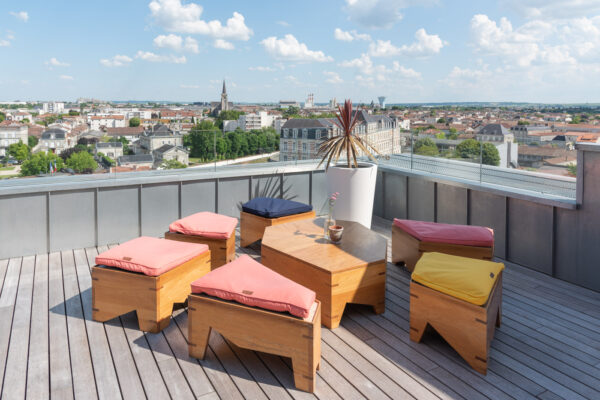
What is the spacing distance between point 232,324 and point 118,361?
71 centimetres

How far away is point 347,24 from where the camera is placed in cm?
2372

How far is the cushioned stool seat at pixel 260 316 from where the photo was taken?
206 centimetres

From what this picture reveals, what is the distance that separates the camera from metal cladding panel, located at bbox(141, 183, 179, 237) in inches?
188

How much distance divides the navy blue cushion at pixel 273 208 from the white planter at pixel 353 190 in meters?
0.41

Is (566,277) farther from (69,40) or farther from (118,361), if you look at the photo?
(69,40)

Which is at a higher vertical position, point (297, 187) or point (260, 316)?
point (297, 187)

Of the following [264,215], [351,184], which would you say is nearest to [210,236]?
[264,215]

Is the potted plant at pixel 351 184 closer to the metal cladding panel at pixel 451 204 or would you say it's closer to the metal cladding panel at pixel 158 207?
the metal cladding panel at pixel 451 204

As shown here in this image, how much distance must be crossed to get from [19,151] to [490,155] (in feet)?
16.9

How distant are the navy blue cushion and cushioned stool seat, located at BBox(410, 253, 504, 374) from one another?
1973 millimetres

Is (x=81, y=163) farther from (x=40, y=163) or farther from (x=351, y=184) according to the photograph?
(x=351, y=184)

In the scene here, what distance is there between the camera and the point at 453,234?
3381 millimetres

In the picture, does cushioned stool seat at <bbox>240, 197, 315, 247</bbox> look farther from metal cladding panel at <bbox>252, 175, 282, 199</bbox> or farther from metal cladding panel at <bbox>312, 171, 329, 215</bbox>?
metal cladding panel at <bbox>312, 171, 329, 215</bbox>

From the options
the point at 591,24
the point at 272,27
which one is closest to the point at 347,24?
the point at 272,27
